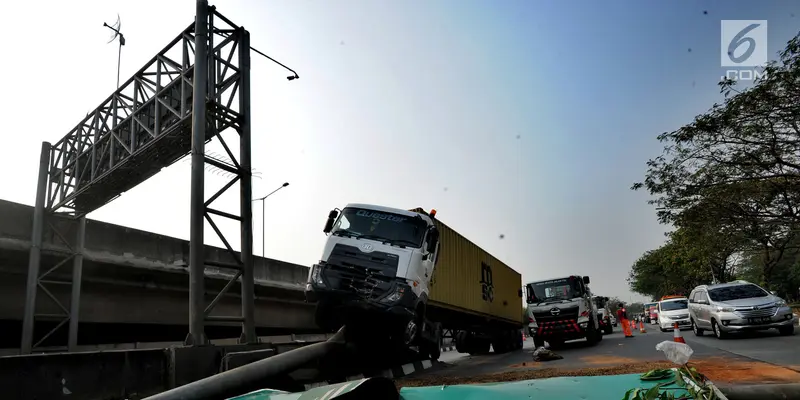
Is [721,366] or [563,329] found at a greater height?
[563,329]

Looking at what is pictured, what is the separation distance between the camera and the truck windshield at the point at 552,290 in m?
17.0

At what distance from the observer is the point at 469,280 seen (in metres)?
14.4

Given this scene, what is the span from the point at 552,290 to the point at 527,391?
14.9 meters

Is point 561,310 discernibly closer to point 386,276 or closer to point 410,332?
point 410,332

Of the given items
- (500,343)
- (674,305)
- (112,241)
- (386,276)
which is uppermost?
(112,241)

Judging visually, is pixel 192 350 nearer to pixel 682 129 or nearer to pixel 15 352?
pixel 15 352

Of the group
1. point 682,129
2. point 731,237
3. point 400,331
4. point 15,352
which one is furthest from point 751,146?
point 15,352

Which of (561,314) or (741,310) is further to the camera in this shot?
(561,314)

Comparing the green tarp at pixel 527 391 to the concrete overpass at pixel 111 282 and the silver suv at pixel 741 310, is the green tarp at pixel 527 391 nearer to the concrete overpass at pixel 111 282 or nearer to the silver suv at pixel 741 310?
the concrete overpass at pixel 111 282

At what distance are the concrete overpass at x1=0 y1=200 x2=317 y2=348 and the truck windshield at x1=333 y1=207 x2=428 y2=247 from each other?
2787 millimetres

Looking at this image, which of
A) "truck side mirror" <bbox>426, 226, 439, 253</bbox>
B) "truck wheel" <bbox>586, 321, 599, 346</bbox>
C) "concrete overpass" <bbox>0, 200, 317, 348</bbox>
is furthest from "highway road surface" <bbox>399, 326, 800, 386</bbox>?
"concrete overpass" <bbox>0, 200, 317, 348</bbox>

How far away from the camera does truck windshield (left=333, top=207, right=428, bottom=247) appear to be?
9906mm

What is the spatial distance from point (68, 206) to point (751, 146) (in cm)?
1988

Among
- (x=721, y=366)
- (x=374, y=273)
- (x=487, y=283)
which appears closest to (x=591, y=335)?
(x=487, y=283)
